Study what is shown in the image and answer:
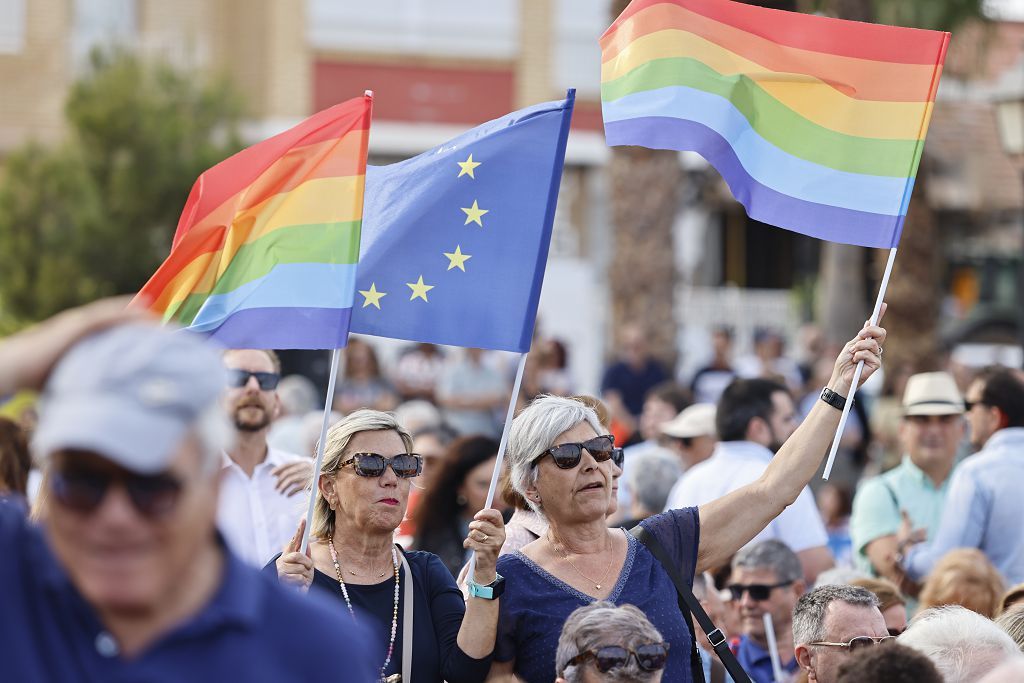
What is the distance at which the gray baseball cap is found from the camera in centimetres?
210

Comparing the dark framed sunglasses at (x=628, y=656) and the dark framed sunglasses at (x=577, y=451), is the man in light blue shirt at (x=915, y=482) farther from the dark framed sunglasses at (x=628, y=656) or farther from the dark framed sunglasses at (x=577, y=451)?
the dark framed sunglasses at (x=628, y=656)

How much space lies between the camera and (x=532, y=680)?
4367 mm

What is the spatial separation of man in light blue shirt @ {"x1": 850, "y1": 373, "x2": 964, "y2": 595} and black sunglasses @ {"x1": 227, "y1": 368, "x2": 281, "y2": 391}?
9.34ft

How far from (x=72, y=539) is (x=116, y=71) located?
19.6 m

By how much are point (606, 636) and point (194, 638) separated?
158cm

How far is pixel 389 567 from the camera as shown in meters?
4.77

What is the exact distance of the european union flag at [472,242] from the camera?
5000 millimetres

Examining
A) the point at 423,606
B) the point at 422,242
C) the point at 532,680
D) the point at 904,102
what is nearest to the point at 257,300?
the point at 422,242

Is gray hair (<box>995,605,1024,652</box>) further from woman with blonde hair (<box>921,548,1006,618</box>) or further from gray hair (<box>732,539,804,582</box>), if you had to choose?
gray hair (<box>732,539,804,582</box>)

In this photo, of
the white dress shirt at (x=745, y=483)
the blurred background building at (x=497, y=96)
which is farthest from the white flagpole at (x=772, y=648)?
the blurred background building at (x=497, y=96)

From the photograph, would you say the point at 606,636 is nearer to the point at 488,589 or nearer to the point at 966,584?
the point at 488,589

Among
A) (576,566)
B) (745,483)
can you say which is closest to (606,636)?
(576,566)

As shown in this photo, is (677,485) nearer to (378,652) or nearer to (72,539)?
(378,652)

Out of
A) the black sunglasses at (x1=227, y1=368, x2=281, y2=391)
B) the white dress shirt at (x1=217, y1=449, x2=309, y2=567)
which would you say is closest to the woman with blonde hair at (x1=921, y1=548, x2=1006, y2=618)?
the white dress shirt at (x1=217, y1=449, x2=309, y2=567)
